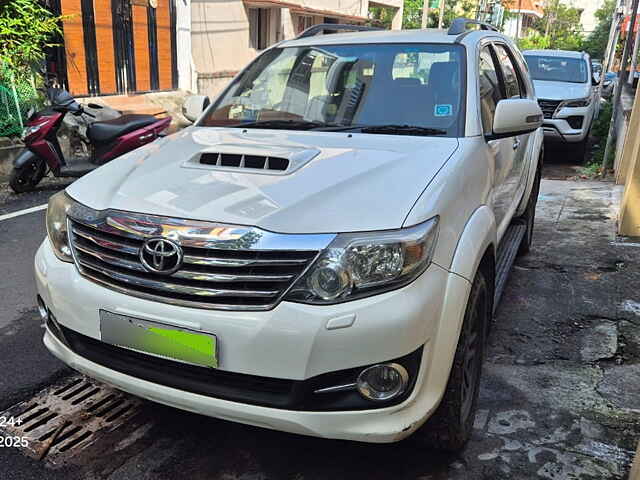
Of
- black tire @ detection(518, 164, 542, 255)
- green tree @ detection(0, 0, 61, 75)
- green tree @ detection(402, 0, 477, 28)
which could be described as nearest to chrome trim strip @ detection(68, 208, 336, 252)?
black tire @ detection(518, 164, 542, 255)

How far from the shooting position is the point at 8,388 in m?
2.93

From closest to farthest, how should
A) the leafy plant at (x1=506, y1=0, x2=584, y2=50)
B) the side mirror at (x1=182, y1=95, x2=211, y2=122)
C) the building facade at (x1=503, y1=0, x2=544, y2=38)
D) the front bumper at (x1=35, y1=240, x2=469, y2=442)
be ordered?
the front bumper at (x1=35, y1=240, x2=469, y2=442), the side mirror at (x1=182, y1=95, x2=211, y2=122), the building facade at (x1=503, y1=0, x2=544, y2=38), the leafy plant at (x1=506, y1=0, x2=584, y2=50)

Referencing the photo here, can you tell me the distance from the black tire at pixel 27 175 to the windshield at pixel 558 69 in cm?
854

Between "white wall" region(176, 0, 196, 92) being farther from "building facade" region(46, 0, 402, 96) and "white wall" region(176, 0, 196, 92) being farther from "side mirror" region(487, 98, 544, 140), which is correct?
"side mirror" region(487, 98, 544, 140)

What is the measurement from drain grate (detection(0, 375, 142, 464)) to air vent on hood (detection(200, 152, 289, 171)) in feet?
4.02

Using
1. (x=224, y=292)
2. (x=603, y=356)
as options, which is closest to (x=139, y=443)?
Result: (x=224, y=292)

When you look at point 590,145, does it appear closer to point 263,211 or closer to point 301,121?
point 301,121

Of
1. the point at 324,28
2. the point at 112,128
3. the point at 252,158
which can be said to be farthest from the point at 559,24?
the point at 252,158

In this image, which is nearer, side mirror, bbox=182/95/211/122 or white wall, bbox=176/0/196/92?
side mirror, bbox=182/95/211/122

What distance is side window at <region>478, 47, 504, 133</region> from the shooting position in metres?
3.11

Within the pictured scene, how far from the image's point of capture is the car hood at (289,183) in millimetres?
2098

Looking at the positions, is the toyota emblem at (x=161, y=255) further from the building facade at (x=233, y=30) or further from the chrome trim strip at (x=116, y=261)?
the building facade at (x=233, y=30)

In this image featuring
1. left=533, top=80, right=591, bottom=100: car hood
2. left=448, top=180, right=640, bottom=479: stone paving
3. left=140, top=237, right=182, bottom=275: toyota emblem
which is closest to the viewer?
left=140, top=237, right=182, bottom=275: toyota emblem

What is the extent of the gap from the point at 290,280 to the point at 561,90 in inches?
381
